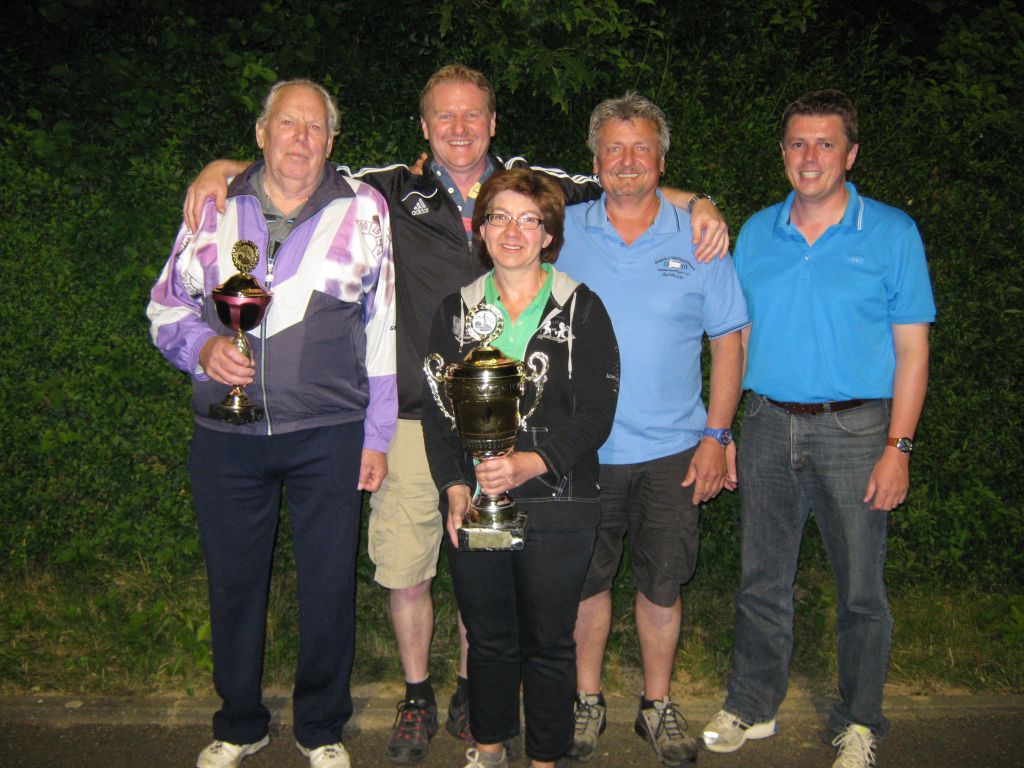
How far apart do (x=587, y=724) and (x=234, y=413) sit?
1887 mm

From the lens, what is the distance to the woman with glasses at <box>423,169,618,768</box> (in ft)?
9.50

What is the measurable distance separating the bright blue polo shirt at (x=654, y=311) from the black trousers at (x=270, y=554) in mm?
1028

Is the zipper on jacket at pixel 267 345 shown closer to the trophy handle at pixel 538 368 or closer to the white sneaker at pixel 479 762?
the trophy handle at pixel 538 368

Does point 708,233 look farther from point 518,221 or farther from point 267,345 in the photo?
point 267,345

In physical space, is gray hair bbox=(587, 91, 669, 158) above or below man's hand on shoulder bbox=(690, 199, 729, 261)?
above

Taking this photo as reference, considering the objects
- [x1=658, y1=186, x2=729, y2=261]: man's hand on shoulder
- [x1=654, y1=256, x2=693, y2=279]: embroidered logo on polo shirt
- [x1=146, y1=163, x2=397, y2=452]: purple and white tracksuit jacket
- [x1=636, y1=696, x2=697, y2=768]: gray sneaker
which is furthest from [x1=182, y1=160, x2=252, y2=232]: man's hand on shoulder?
[x1=636, y1=696, x2=697, y2=768]: gray sneaker

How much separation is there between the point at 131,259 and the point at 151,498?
118cm

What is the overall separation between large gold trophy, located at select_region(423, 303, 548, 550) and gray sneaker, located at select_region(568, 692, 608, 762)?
44.9 inches

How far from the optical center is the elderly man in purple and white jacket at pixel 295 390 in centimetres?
309

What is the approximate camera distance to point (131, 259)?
420cm

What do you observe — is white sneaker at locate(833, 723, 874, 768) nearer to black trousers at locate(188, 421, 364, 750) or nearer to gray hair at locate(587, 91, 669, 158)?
black trousers at locate(188, 421, 364, 750)

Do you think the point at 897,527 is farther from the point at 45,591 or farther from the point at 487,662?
the point at 45,591

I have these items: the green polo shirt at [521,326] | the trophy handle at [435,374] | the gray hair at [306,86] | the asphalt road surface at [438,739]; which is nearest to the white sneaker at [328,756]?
the asphalt road surface at [438,739]

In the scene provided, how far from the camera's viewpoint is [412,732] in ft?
11.6
